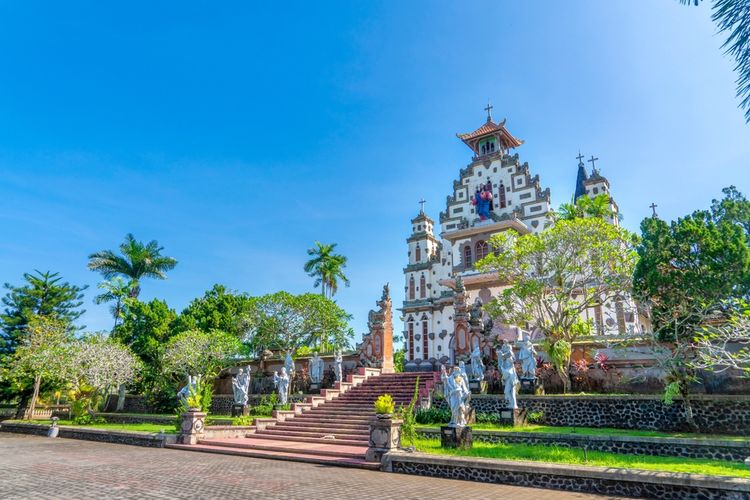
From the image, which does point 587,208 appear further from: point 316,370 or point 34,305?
point 34,305

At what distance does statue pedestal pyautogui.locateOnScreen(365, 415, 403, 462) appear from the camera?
38.8 ft

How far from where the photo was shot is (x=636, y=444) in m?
12.0

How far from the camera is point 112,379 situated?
26.8 m

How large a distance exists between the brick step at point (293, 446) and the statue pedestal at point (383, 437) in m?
0.89

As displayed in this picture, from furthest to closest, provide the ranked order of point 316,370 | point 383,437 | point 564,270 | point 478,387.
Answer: point 316,370 → point 564,270 → point 478,387 → point 383,437

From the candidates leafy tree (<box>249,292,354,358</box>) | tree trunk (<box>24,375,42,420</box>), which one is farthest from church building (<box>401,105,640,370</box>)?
tree trunk (<box>24,375,42,420</box>)

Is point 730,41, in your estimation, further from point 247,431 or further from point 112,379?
point 112,379

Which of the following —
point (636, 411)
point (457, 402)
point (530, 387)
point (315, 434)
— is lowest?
point (315, 434)

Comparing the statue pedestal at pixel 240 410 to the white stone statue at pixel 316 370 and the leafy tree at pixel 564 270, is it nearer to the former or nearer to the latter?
the white stone statue at pixel 316 370

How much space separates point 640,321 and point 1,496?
31.4m

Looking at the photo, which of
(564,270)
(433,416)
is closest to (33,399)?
(433,416)

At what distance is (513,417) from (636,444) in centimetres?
420

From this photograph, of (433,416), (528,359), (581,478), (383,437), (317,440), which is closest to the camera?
(581,478)

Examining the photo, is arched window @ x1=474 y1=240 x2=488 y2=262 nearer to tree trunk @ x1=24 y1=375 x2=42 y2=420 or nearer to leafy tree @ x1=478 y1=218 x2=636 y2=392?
leafy tree @ x1=478 y1=218 x2=636 y2=392
